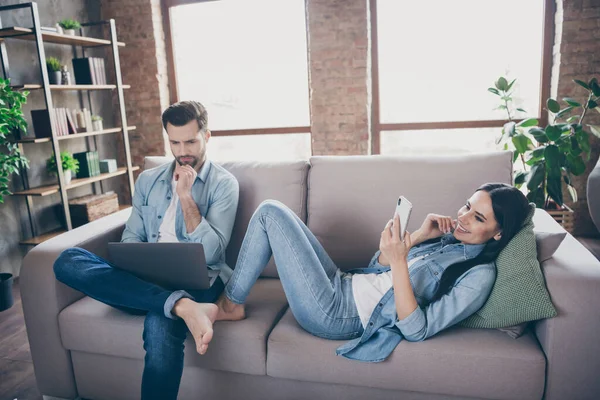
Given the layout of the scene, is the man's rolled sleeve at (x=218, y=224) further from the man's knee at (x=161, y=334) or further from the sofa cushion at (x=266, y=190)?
the man's knee at (x=161, y=334)

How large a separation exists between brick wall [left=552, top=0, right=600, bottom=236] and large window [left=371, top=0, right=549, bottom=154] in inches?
8.9

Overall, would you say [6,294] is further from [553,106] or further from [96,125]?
[553,106]

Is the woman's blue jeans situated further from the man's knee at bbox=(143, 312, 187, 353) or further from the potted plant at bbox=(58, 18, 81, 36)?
the potted plant at bbox=(58, 18, 81, 36)


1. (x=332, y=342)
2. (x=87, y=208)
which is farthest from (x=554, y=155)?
(x=87, y=208)

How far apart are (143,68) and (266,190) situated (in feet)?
9.65

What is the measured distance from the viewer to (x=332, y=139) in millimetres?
4113

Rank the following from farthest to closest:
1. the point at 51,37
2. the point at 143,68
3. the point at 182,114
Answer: the point at 143,68 → the point at 51,37 → the point at 182,114

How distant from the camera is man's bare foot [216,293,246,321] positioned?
1621 millimetres

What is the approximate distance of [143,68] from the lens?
4.41 m

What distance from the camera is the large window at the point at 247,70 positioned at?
4.30 m

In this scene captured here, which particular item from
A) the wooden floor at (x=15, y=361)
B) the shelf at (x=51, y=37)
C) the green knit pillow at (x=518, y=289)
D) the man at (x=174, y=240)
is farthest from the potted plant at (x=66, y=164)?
the green knit pillow at (x=518, y=289)

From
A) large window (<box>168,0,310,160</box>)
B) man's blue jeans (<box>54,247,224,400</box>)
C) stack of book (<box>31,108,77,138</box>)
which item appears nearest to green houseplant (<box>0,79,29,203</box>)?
stack of book (<box>31,108,77,138</box>)

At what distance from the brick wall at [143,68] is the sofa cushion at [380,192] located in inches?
114

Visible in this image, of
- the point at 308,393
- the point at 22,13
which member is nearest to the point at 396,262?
the point at 308,393
